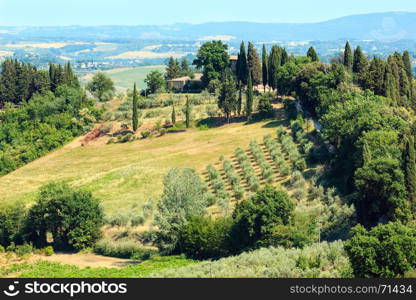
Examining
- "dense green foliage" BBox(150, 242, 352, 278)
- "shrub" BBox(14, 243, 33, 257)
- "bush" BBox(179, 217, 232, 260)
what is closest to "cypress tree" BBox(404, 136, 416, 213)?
"dense green foliage" BBox(150, 242, 352, 278)

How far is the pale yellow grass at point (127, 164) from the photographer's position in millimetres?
60806

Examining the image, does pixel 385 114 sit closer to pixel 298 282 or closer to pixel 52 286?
pixel 298 282

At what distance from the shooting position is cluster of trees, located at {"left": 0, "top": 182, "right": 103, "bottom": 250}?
4478 cm

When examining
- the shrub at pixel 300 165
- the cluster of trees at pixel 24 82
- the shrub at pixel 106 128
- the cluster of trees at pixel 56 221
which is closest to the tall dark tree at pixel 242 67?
the shrub at pixel 106 128

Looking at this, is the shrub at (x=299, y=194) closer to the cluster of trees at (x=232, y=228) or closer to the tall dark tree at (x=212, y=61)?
the cluster of trees at (x=232, y=228)

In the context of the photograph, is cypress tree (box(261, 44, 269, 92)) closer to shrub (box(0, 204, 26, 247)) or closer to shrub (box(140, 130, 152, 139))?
shrub (box(140, 130, 152, 139))

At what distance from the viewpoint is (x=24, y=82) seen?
348ft

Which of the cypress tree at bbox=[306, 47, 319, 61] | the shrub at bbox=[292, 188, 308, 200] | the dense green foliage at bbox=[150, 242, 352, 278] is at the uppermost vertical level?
the cypress tree at bbox=[306, 47, 319, 61]

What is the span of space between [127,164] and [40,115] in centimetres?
3013

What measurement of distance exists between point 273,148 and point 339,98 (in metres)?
9.28

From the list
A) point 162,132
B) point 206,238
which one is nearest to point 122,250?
point 206,238

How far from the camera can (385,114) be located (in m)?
52.6

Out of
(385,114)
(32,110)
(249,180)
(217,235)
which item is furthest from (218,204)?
(32,110)

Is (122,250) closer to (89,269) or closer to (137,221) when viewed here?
(137,221)
